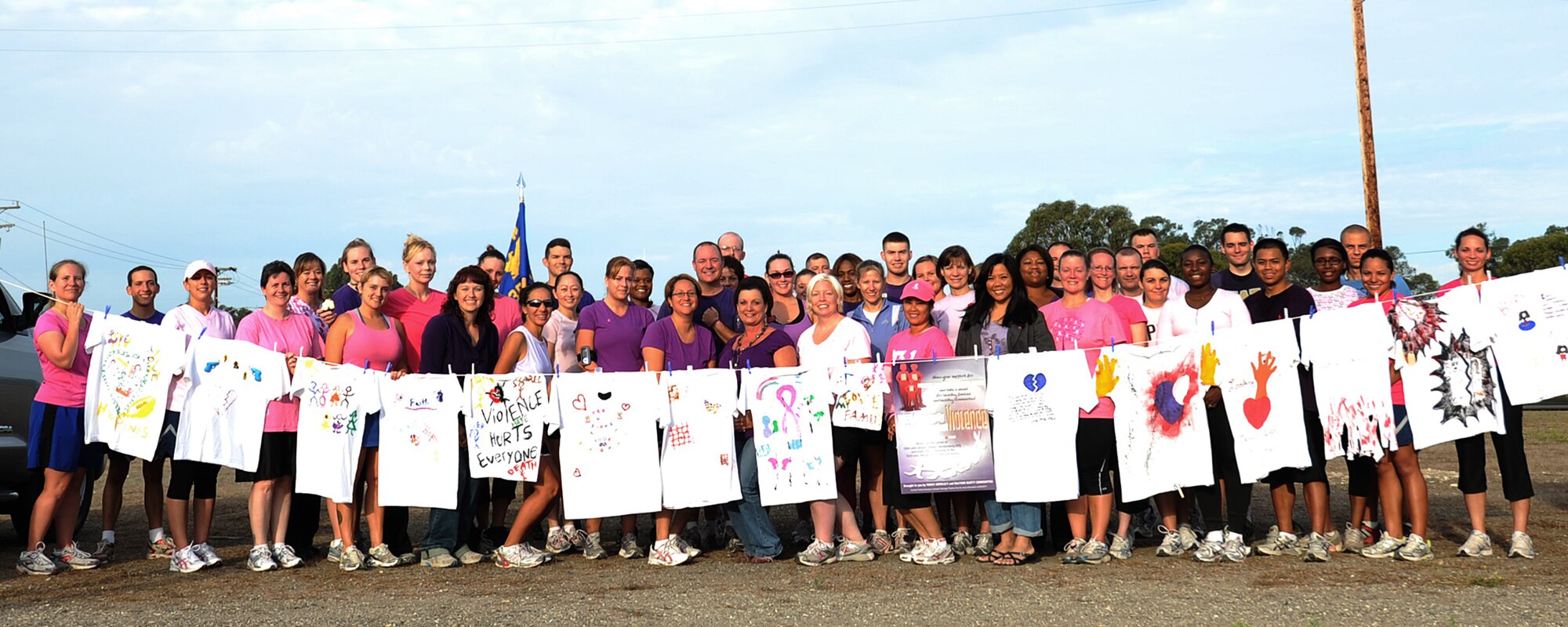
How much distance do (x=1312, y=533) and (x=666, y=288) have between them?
4.47 meters

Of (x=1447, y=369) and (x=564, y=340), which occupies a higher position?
(x=564, y=340)

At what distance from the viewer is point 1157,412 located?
7.70 m

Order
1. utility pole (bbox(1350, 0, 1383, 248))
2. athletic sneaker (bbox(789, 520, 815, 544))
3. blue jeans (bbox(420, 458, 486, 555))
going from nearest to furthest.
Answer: blue jeans (bbox(420, 458, 486, 555)), athletic sneaker (bbox(789, 520, 815, 544)), utility pole (bbox(1350, 0, 1383, 248))

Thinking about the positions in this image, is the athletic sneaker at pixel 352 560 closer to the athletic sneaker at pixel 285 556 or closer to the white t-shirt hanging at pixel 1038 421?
the athletic sneaker at pixel 285 556

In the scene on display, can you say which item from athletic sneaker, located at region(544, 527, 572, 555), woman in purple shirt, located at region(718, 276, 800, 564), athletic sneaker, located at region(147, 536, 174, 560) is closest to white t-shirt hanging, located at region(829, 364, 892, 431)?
woman in purple shirt, located at region(718, 276, 800, 564)

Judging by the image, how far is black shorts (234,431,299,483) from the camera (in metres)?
8.03

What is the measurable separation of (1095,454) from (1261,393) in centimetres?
108

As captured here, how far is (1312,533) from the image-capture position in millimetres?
7742

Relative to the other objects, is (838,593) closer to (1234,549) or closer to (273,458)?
(1234,549)

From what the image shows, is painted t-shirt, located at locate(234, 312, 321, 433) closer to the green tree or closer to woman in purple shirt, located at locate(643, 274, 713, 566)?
woman in purple shirt, located at locate(643, 274, 713, 566)

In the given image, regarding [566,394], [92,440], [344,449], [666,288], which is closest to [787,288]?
[666,288]

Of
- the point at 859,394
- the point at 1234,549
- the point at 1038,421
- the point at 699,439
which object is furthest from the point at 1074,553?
the point at 699,439

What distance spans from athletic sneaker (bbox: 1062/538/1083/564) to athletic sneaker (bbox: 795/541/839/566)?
4.73 feet

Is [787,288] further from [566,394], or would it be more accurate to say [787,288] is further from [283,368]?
[283,368]
